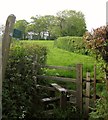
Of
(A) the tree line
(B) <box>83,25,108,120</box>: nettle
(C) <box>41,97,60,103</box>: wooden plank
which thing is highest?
(A) the tree line

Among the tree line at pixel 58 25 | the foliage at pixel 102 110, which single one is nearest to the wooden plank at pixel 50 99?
the foliage at pixel 102 110

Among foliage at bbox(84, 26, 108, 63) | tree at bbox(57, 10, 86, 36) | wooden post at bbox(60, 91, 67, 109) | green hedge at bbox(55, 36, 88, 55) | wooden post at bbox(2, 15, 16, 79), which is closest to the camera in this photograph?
wooden post at bbox(2, 15, 16, 79)

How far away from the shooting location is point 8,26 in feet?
17.4

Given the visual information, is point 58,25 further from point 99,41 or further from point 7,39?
point 7,39

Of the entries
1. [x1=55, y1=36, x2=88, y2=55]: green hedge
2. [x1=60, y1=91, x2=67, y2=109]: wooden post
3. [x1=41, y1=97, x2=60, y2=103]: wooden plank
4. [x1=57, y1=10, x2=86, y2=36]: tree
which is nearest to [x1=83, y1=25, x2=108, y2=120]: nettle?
[x1=60, y1=91, x2=67, y2=109]: wooden post

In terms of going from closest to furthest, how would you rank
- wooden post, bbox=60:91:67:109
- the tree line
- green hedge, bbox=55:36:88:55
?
wooden post, bbox=60:91:67:109
green hedge, bbox=55:36:88:55
the tree line

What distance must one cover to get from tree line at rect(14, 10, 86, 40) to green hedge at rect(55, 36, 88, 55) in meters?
4.20

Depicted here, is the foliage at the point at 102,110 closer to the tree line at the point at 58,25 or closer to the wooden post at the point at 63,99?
the wooden post at the point at 63,99

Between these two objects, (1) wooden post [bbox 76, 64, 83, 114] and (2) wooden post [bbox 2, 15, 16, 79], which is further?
(1) wooden post [bbox 76, 64, 83, 114]

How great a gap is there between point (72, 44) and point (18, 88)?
1425cm

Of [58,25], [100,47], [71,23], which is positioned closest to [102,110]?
[100,47]

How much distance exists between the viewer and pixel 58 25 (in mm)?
29781

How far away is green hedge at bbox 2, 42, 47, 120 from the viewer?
5.64 m

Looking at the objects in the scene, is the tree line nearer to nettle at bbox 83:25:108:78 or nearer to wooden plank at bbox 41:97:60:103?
wooden plank at bbox 41:97:60:103
